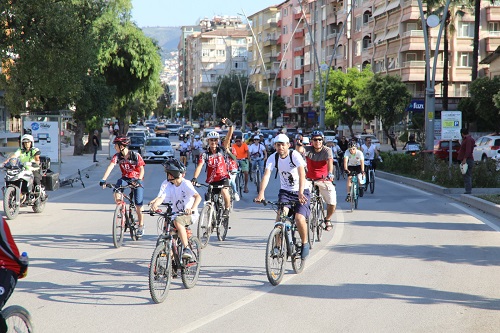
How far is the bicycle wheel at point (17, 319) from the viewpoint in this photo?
4.95m

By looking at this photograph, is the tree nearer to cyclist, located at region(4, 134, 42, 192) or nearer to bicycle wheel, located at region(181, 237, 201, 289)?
cyclist, located at region(4, 134, 42, 192)

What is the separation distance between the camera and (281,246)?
367 inches

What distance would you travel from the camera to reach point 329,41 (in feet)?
295

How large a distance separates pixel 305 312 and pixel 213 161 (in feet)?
19.8

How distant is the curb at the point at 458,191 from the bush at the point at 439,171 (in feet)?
1.48

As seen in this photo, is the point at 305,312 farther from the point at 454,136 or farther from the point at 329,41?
the point at 329,41

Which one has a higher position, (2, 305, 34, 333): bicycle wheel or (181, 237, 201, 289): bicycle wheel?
(2, 305, 34, 333): bicycle wheel

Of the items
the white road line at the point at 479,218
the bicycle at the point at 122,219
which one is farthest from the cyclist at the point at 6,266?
the white road line at the point at 479,218

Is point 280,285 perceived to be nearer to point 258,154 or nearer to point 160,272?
point 160,272

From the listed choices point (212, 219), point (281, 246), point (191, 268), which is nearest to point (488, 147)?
point (212, 219)

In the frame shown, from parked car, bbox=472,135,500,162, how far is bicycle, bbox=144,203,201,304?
3125 cm

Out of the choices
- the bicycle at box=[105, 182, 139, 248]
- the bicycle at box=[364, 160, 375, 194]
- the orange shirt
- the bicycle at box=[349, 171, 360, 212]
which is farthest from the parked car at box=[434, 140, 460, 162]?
the bicycle at box=[105, 182, 139, 248]

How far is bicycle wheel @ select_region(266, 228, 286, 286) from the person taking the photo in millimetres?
8953

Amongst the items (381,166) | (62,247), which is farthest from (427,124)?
(62,247)
